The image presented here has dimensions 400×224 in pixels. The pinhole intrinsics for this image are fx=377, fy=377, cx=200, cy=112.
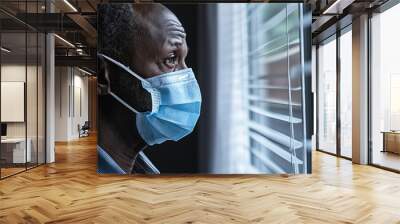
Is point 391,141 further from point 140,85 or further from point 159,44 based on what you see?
point 140,85

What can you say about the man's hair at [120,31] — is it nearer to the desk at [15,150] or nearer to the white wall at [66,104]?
the desk at [15,150]

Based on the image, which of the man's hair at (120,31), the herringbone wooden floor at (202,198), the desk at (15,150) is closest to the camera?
the herringbone wooden floor at (202,198)

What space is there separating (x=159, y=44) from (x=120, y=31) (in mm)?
736

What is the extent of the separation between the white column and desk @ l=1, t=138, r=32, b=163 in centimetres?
710

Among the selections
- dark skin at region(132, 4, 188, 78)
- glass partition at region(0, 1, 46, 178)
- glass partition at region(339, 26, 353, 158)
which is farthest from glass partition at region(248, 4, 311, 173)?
glass partition at region(0, 1, 46, 178)

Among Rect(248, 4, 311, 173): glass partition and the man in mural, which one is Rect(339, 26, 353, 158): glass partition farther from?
the man in mural

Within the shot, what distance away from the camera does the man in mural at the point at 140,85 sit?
6.41 meters

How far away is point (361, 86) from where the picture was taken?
27.3 feet

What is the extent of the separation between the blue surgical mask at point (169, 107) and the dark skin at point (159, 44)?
0.14 meters

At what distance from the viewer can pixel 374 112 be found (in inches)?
323

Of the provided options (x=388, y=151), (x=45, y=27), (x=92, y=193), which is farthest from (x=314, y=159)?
(x=45, y=27)

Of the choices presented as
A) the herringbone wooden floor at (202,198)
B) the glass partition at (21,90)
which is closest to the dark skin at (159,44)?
the herringbone wooden floor at (202,198)

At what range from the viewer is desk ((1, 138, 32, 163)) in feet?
22.9

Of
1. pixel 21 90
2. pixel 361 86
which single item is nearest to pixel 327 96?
pixel 361 86
